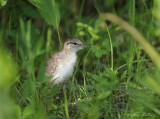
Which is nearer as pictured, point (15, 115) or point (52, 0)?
point (15, 115)

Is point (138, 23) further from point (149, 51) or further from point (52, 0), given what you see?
point (149, 51)

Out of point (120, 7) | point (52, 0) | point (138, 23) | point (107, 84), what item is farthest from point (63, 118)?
point (120, 7)

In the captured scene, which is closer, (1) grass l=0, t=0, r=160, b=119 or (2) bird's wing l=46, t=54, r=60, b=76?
(1) grass l=0, t=0, r=160, b=119

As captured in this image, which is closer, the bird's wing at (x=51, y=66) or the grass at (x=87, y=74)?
the grass at (x=87, y=74)

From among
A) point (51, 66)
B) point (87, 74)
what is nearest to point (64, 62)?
point (51, 66)

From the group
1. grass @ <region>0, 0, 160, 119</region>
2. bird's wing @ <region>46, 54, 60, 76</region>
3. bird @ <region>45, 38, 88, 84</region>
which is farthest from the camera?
bird's wing @ <region>46, 54, 60, 76</region>

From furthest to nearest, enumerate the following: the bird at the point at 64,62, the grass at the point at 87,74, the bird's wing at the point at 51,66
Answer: the bird's wing at the point at 51,66
the bird at the point at 64,62
the grass at the point at 87,74
